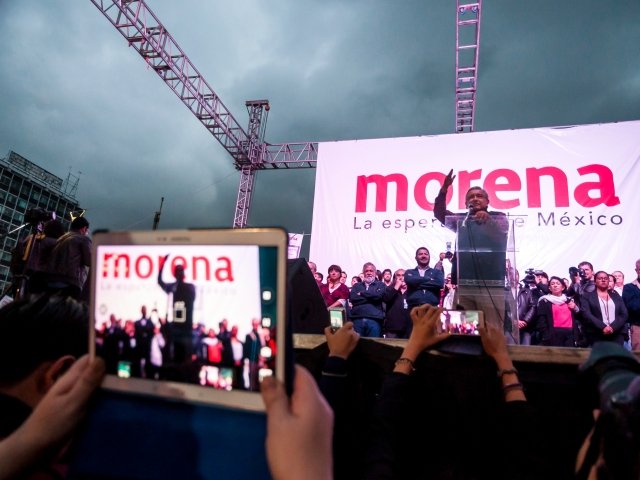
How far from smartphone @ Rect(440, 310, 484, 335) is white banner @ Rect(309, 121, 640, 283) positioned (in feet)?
22.4

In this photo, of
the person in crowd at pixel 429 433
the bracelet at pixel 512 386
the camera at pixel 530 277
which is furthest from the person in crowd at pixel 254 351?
the camera at pixel 530 277

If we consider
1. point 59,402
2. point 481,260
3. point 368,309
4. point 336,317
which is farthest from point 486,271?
point 59,402

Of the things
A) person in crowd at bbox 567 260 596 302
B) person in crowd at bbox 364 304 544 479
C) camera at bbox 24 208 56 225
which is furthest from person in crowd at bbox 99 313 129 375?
person in crowd at bbox 567 260 596 302

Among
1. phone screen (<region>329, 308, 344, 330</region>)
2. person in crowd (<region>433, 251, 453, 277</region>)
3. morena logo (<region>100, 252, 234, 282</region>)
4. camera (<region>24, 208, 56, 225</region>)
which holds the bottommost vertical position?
phone screen (<region>329, 308, 344, 330</region>)

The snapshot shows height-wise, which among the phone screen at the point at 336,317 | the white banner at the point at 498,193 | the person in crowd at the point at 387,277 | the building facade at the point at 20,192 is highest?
the building facade at the point at 20,192

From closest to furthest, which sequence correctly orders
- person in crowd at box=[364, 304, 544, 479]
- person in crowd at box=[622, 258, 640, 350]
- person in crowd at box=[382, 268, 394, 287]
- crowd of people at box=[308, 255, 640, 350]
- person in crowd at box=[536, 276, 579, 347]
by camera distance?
person in crowd at box=[364, 304, 544, 479] < crowd of people at box=[308, 255, 640, 350] < person in crowd at box=[622, 258, 640, 350] < person in crowd at box=[536, 276, 579, 347] < person in crowd at box=[382, 268, 394, 287]

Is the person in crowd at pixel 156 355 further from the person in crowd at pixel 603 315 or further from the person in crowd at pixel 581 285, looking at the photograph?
the person in crowd at pixel 581 285

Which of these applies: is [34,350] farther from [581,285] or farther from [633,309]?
[581,285]

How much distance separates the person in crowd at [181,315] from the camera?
734mm

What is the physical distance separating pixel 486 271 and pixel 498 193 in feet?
19.7

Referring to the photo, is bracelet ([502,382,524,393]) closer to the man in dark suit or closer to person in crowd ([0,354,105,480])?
person in crowd ([0,354,105,480])

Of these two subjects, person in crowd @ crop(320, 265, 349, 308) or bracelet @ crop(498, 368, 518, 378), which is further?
person in crowd @ crop(320, 265, 349, 308)

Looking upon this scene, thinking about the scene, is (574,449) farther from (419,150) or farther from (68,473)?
(419,150)

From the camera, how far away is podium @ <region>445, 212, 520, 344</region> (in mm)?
2936
